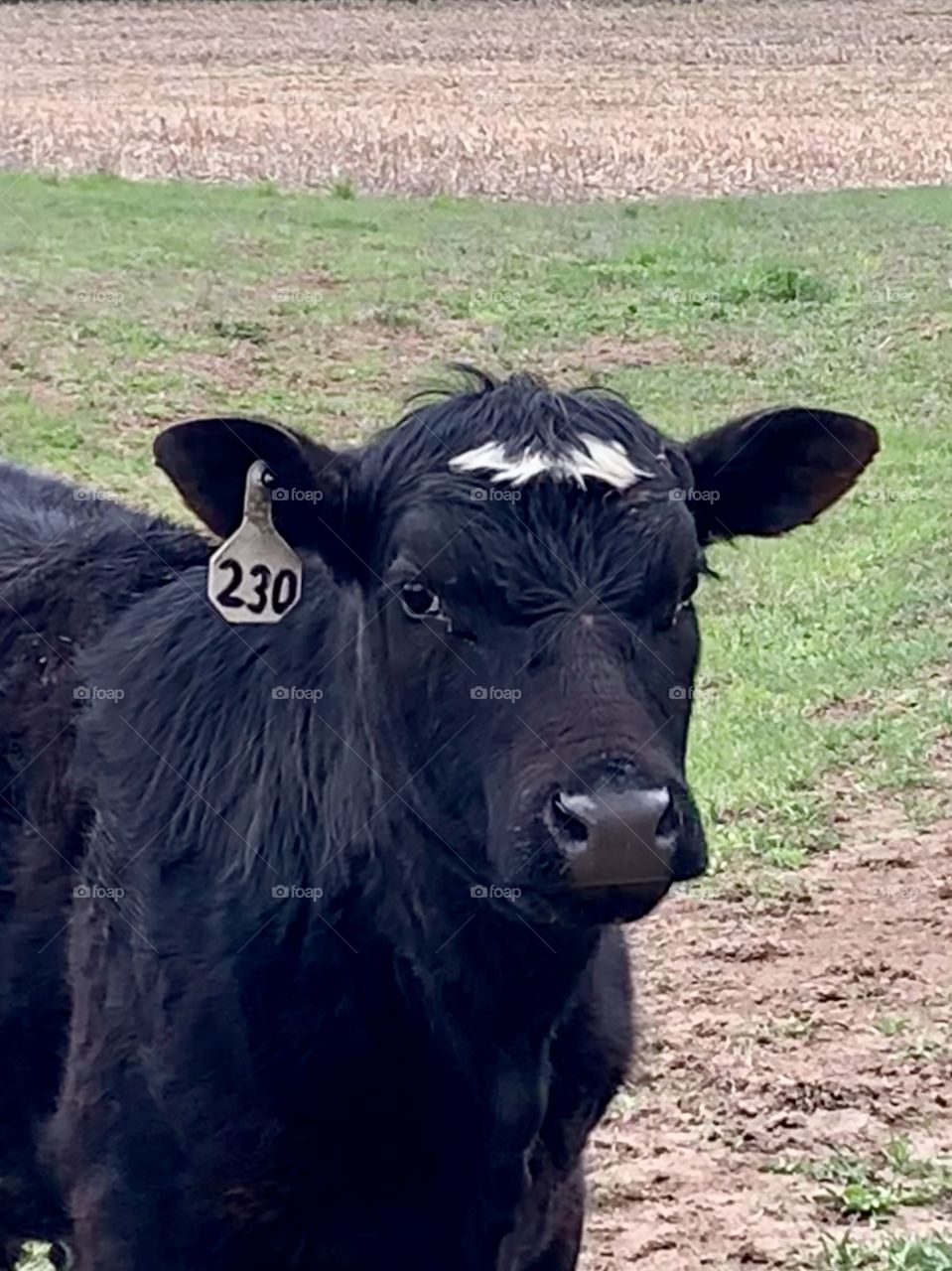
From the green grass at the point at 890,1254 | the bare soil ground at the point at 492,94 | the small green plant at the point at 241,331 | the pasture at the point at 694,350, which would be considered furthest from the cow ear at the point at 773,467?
the bare soil ground at the point at 492,94

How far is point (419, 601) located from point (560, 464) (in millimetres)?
311

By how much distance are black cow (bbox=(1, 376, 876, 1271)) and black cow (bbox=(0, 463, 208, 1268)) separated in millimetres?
143

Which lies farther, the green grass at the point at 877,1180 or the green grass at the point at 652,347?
the green grass at the point at 652,347

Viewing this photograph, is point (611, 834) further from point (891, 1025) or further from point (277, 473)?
point (891, 1025)

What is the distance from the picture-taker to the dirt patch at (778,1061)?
17.2 feet

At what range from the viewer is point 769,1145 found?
5586mm

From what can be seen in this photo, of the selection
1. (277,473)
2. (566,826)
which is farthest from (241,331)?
(566,826)

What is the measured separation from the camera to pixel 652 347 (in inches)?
668

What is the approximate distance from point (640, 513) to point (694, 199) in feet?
68.8

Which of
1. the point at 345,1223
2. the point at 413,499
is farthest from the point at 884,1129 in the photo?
the point at 413,499

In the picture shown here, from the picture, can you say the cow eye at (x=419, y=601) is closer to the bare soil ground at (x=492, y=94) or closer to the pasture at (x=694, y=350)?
the pasture at (x=694, y=350)

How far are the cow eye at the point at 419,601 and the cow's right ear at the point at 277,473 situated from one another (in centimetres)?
25

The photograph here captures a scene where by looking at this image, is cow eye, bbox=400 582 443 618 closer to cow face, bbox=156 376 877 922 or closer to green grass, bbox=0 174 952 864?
cow face, bbox=156 376 877 922

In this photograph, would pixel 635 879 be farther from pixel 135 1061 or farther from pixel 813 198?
pixel 813 198
